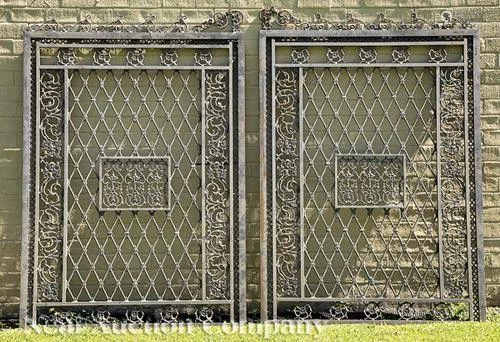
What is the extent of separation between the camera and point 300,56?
4.48m

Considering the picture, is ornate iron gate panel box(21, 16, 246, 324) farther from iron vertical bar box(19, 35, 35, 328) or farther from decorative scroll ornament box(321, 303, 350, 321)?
decorative scroll ornament box(321, 303, 350, 321)

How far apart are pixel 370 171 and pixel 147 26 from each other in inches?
71.5

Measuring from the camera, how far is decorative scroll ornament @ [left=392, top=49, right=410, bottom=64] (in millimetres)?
4477

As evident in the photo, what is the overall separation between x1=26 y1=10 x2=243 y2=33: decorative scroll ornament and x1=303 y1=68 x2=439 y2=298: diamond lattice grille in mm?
632

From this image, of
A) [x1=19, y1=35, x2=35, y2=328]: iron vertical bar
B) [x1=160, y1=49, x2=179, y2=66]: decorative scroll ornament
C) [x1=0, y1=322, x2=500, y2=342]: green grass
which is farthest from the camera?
[x1=160, y1=49, x2=179, y2=66]: decorative scroll ornament

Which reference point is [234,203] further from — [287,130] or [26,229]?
[26,229]

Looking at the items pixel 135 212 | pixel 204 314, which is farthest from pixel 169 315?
pixel 135 212

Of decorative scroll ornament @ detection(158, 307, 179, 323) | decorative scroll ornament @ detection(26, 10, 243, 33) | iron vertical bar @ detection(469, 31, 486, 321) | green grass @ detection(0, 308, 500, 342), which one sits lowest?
green grass @ detection(0, 308, 500, 342)

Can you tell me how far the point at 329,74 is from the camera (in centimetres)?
453

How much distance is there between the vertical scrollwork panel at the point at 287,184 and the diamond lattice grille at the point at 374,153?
0.30 ft

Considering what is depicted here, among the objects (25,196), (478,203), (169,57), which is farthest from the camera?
(169,57)

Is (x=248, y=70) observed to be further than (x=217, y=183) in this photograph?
Yes

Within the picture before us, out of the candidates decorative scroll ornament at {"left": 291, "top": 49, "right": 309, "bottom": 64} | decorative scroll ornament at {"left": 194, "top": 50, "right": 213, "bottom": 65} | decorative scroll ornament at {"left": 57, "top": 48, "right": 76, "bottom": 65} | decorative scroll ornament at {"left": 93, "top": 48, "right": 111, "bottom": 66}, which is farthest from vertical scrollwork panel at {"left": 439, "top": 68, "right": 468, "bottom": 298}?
decorative scroll ornament at {"left": 57, "top": 48, "right": 76, "bottom": 65}

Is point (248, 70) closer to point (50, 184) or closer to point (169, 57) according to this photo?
point (169, 57)
